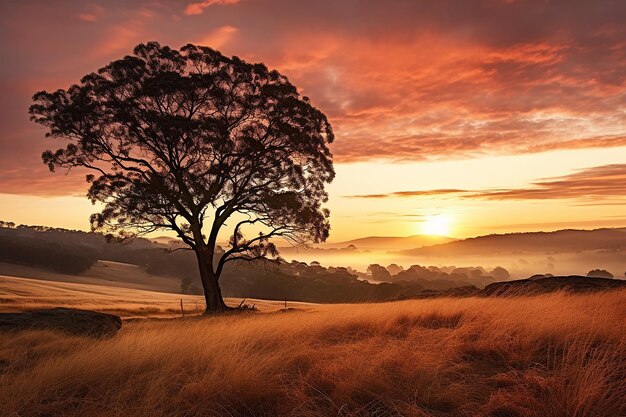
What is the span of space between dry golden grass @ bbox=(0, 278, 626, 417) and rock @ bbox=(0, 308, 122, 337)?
379 cm

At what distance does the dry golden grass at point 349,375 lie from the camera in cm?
441

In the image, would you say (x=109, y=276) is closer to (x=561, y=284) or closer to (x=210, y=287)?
(x=210, y=287)

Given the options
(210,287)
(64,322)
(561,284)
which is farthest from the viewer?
(210,287)

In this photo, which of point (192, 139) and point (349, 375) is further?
point (192, 139)

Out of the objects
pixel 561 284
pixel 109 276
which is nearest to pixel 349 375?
pixel 561 284

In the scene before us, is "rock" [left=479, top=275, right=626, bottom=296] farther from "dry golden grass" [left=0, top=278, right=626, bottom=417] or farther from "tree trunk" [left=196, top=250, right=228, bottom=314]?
"tree trunk" [left=196, top=250, right=228, bottom=314]

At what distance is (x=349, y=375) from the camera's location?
16.7 ft

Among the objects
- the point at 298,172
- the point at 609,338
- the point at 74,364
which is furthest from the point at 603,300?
the point at 298,172

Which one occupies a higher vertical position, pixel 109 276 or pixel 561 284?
pixel 561 284

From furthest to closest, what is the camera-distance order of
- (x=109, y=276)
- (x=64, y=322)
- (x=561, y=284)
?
(x=109, y=276) → (x=561, y=284) → (x=64, y=322)

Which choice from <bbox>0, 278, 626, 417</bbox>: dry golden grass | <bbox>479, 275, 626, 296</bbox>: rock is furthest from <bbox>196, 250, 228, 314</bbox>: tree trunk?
<bbox>0, 278, 626, 417</bbox>: dry golden grass

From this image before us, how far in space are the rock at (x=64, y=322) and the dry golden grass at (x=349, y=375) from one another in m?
3.79

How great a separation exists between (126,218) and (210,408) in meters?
22.9

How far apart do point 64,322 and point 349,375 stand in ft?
33.7
